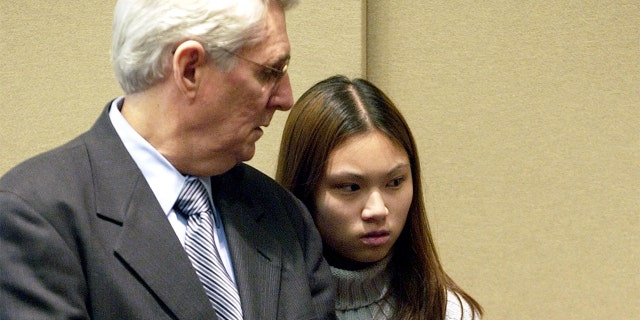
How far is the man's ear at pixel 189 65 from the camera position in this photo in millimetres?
1438

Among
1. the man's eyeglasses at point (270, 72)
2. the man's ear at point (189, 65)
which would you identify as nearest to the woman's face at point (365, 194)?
the man's eyeglasses at point (270, 72)

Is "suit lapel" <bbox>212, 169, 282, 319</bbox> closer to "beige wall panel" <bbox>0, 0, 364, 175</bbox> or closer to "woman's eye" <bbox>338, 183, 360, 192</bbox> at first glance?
"woman's eye" <bbox>338, 183, 360, 192</bbox>

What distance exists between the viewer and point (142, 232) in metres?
1.39

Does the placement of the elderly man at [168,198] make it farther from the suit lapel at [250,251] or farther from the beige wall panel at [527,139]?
the beige wall panel at [527,139]

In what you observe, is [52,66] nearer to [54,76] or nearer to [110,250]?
[54,76]

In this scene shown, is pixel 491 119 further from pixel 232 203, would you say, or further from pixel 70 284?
pixel 70 284

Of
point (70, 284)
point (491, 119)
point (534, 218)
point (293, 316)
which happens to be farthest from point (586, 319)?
point (70, 284)

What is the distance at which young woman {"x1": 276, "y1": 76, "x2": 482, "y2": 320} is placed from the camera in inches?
71.7

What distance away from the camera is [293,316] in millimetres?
1529

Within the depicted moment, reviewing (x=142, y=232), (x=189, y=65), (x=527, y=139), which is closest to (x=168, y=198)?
(x=142, y=232)

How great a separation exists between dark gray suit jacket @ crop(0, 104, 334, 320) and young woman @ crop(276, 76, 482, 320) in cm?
25

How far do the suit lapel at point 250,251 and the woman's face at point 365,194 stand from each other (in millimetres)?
245

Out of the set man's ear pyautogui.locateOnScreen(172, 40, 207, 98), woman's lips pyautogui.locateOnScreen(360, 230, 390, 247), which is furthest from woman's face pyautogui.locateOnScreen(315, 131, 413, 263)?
man's ear pyautogui.locateOnScreen(172, 40, 207, 98)

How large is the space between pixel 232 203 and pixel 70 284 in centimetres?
38
